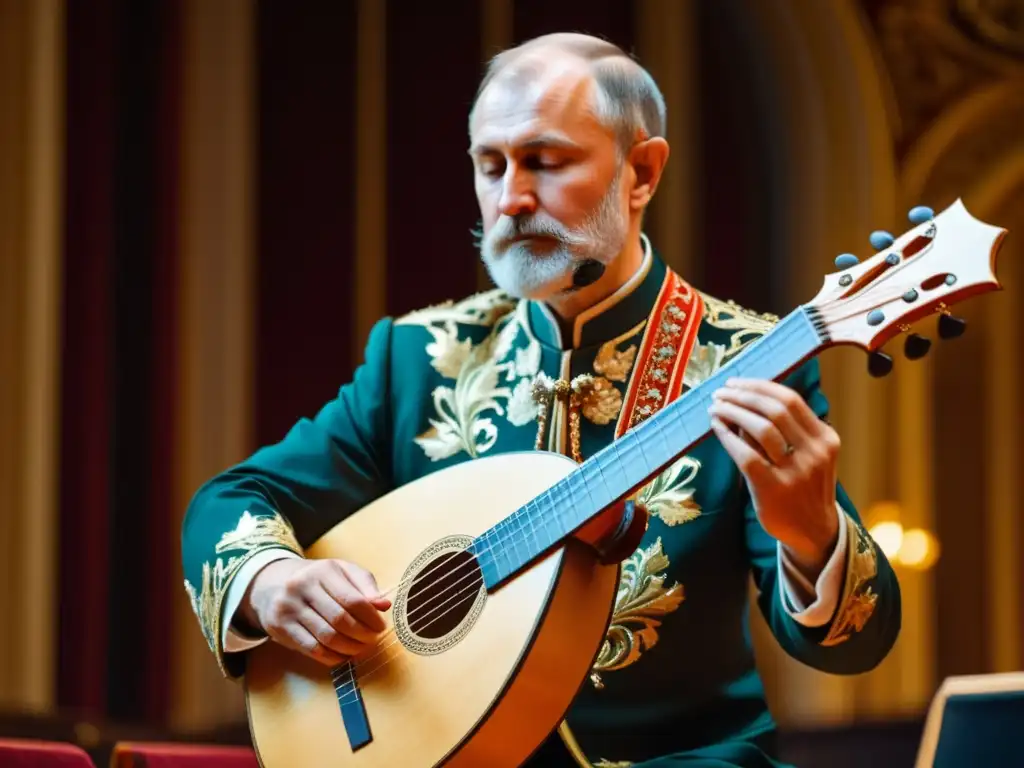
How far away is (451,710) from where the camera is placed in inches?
64.1

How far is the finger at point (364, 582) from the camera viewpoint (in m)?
1.75

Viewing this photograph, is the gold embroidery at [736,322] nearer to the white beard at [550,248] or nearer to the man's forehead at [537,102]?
the white beard at [550,248]

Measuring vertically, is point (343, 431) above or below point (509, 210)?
below

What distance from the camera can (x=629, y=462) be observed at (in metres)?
1.60

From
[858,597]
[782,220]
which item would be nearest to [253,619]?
[858,597]

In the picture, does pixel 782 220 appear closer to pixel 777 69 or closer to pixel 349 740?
pixel 777 69

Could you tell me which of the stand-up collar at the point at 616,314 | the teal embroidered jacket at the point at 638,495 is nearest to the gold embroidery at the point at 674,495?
the teal embroidered jacket at the point at 638,495

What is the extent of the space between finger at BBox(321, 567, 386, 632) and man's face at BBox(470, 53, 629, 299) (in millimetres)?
456

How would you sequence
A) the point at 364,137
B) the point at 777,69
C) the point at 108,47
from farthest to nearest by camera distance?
the point at 777,69 < the point at 364,137 < the point at 108,47

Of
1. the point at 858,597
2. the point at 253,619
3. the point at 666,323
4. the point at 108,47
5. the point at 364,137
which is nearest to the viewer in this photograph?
the point at 858,597

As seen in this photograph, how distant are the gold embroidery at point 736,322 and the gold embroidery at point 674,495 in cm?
15

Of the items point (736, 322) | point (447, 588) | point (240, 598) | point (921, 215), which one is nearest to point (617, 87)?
point (736, 322)

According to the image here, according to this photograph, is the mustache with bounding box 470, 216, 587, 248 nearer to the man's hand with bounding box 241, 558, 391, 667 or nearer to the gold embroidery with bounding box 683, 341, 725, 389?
the gold embroidery with bounding box 683, 341, 725, 389

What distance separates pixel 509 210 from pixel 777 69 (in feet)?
10.3
